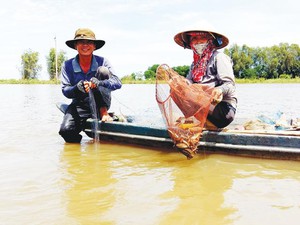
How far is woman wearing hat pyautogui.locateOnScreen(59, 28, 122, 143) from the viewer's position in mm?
5348

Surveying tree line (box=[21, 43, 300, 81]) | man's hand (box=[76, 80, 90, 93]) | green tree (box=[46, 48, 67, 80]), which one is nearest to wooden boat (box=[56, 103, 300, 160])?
man's hand (box=[76, 80, 90, 93])

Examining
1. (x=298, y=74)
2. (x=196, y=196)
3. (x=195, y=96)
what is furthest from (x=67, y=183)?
(x=298, y=74)

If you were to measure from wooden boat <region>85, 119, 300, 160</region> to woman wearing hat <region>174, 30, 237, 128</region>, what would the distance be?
23 cm

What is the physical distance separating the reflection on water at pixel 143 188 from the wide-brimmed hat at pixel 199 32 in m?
1.43

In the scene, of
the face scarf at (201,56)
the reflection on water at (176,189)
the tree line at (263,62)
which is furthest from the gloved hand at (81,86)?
the tree line at (263,62)

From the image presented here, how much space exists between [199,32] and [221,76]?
25.0 inches

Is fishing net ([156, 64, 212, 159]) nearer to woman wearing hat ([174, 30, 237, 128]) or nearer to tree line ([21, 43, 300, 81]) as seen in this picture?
woman wearing hat ([174, 30, 237, 128])

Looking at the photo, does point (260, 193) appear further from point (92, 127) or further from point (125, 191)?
point (92, 127)

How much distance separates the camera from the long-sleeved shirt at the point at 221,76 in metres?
4.31

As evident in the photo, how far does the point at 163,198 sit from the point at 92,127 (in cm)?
285

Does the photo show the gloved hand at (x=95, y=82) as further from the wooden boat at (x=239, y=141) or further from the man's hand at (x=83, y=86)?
the wooden boat at (x=239, y=141)

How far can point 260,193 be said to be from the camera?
10.2ft

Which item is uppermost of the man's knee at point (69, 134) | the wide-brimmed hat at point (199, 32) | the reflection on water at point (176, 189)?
the wide-brimmed hat at point (199, 32)

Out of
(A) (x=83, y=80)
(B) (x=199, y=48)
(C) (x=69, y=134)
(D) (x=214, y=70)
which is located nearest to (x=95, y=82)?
(A) (x=83, y=80)
